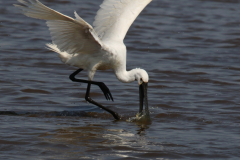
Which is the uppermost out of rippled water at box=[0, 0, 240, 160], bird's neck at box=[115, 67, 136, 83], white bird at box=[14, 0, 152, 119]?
white bird at box=[14, 0, 152, 119]

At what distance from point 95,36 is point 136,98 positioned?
2432 millimetres

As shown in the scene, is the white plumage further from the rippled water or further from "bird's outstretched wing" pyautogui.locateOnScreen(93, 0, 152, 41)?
the rippled water

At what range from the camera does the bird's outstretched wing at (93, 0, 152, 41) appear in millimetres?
9023

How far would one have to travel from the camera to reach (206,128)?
7465mm

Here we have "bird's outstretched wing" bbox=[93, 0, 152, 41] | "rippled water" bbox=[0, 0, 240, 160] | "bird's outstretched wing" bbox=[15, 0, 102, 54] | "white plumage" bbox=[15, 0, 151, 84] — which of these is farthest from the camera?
"bird's outstretched wing" bbox=[93, 0, 152, 41]

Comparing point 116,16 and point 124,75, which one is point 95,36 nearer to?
point 124,75

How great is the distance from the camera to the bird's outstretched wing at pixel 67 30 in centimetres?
686

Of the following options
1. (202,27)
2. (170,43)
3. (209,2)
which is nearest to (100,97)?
(170,43)

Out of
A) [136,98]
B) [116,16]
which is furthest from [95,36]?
[136,98]

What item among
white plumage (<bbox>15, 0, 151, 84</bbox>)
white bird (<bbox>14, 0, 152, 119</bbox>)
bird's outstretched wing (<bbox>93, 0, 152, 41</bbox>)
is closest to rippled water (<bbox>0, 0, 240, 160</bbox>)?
white bird (<bbox>14, 0, 152, 119</bbox>)

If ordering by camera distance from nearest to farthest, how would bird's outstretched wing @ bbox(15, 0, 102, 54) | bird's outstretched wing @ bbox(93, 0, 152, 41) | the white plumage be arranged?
1. bird's outstretched wing @ bbox(15, 0, 102, 54)
2. the white plumage
3. bird's outstretched wing @ bbox(93, 0, 152, 41)

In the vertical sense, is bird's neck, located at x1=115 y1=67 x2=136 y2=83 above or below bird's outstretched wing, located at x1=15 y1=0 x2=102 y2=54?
below

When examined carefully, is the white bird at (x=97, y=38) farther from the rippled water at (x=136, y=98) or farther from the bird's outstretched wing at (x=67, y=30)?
the rippled water at (x=136, y=98)

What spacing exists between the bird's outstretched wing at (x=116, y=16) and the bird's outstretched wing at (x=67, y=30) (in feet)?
3.52
